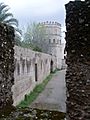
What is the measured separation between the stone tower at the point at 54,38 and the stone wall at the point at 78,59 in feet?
180

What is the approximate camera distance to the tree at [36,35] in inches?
2096

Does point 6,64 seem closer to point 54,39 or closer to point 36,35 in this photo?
point 36,35

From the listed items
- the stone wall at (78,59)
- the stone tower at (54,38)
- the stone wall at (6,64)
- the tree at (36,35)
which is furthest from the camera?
the stone tower at (54,38)

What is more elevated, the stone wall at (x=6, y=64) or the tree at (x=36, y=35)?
the tree at (x=36, y=35)

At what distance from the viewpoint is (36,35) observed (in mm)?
55062

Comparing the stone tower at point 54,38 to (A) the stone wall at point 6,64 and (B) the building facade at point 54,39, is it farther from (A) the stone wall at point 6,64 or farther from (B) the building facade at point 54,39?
(A) the stone wall at point 6,64

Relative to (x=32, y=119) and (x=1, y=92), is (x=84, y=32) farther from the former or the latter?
(x=1, y=92)

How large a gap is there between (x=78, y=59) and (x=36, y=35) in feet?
163

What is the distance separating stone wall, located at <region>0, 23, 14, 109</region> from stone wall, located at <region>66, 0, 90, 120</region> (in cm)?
239

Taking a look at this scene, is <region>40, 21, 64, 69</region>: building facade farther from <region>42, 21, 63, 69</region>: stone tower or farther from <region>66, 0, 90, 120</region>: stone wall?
<region>66, 0, 90, 120</region>: stone wall

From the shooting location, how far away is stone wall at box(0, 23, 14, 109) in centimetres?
758

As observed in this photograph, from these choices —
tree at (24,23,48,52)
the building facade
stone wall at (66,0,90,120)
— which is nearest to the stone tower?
the building facade

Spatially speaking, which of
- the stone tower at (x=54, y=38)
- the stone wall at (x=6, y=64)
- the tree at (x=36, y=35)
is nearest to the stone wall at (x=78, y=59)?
the stone wall at (x=6, y=64)

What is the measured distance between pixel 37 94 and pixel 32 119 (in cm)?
1341
